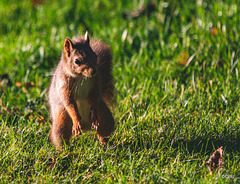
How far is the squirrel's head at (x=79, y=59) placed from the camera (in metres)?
2.81

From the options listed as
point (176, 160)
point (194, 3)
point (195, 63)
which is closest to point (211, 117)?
point (176, 160)

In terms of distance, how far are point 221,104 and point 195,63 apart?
72 centimetres

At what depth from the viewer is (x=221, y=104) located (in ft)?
11.6

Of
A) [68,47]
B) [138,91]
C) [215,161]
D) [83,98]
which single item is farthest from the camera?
[138,91]

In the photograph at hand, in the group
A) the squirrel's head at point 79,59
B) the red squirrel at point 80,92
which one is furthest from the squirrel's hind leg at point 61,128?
the squirrel's head at point 79,59

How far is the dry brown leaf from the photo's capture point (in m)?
2.68

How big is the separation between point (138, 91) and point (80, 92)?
3.43ft

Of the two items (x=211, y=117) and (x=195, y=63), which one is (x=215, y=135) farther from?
(x=195, y=63)

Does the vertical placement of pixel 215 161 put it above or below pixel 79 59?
below

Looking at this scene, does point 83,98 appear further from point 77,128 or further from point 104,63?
point 104,63

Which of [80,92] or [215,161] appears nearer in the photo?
[215,161]

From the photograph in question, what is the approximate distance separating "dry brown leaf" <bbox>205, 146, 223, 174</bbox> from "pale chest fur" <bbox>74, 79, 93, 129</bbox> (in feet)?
3.21

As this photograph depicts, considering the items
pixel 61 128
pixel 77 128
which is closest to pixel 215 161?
pixel 77 128

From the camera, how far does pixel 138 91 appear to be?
3910 mm
